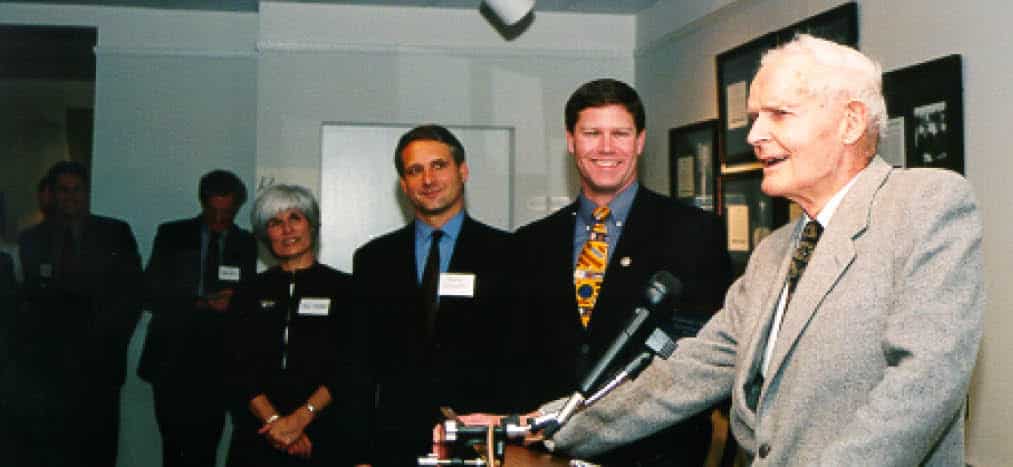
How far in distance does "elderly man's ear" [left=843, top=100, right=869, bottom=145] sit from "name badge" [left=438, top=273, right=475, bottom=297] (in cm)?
155

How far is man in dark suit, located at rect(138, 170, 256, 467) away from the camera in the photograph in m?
4.90

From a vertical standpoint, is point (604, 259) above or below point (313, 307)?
above

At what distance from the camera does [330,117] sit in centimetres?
612

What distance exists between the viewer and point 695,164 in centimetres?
517

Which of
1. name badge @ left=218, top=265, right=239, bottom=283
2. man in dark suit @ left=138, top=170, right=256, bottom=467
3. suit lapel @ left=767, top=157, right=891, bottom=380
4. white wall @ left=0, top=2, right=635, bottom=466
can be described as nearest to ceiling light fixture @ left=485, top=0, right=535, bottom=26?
white wall @ left=0, top=2, right=635, bottom=466

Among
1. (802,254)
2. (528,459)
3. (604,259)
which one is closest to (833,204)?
(802,254)

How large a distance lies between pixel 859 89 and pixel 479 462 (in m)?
0.86

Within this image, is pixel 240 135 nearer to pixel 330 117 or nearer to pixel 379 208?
pixel 330 117

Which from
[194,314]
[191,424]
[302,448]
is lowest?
[191,424]

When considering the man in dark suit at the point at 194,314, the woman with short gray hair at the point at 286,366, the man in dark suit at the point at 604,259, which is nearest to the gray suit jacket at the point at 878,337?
the man in dark suit at the point at 604,259

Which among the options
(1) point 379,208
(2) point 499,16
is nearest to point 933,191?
(2) point 499,16

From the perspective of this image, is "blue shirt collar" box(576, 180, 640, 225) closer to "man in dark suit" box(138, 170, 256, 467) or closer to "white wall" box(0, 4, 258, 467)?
"man in dark suit" box(138, 170, 256, 467)

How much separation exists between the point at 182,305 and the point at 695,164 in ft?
9.09

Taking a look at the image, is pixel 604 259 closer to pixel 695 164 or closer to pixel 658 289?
pixel 658 289
